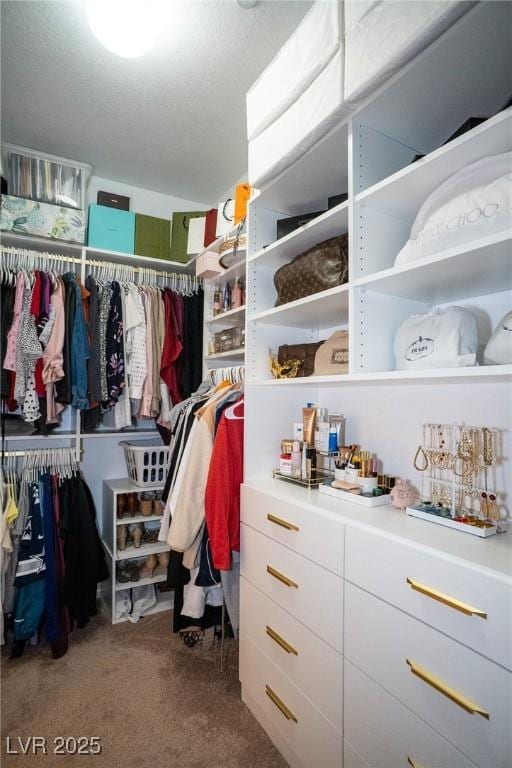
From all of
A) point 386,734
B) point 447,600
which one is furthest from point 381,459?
point 386,734

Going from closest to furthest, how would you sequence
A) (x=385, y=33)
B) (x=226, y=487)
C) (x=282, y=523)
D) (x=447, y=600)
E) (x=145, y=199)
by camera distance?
(x=447, y=600), (x=385, y=33), (x=282, y=523), (x=226, y=487), (x=145, y=199)

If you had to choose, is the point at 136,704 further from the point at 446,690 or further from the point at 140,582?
the point at 446,690

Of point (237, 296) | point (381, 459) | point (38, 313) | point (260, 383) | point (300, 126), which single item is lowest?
point (381, 459)

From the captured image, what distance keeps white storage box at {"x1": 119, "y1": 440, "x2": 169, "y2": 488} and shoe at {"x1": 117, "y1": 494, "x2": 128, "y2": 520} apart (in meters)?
0.12

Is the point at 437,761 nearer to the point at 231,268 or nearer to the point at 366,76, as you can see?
the point at 366,76

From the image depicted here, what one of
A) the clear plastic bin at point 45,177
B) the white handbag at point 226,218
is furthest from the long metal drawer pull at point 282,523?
the clear plastic bin at point 45,177

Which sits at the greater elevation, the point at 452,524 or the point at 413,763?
the point at 452,524

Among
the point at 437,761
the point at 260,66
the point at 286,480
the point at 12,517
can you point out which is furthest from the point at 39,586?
the point at 260,66

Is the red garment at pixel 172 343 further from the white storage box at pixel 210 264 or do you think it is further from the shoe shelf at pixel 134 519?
the shoe shelf at pixel 134 519

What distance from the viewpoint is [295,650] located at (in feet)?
4.39

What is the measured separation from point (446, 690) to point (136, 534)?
195 cm

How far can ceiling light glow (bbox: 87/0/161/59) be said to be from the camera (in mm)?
1384

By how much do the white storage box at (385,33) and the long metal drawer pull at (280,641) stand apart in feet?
5.77

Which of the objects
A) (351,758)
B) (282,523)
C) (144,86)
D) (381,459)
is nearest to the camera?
(351,758)
